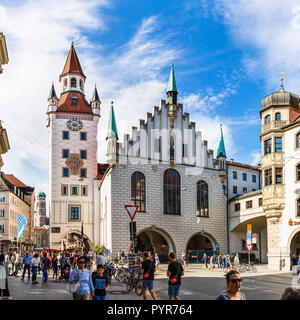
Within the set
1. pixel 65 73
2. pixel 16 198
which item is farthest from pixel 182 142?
pixel 16 198

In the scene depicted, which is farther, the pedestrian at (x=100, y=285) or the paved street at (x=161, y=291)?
the paved street at (x=161, y=291)

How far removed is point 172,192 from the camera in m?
47.9

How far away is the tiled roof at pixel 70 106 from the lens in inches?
2288

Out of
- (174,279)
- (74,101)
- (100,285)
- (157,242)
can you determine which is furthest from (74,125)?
(100,285)

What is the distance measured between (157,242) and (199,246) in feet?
16.8

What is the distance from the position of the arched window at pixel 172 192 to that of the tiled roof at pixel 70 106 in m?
17.5

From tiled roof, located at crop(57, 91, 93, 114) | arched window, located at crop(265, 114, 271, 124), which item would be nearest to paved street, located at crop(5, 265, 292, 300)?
arched window, located at crop(265, 114, 271, 124)

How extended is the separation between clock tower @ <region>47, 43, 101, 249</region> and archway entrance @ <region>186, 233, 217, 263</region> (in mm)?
12329

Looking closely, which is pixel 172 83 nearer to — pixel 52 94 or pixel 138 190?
pixel 138 190

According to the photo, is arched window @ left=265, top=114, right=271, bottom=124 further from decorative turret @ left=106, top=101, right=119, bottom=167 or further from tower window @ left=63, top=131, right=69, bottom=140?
tower window @ left=63, top=131, right=69, bottom=140

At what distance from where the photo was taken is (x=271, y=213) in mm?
36844

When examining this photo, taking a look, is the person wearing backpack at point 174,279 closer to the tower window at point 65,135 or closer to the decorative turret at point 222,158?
the decorative turret at point 222,158

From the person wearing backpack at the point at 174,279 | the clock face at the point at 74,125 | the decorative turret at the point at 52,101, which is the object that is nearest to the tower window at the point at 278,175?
the person wearing backpack at the point at 174,279
